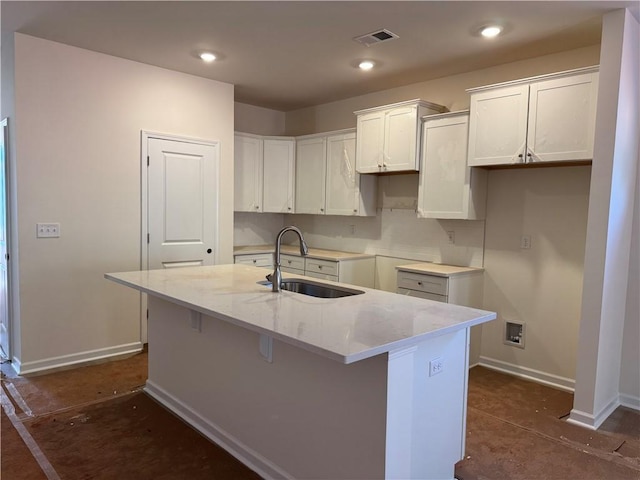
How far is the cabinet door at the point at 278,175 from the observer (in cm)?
522

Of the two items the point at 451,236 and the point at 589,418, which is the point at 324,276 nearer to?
the point at 451,236

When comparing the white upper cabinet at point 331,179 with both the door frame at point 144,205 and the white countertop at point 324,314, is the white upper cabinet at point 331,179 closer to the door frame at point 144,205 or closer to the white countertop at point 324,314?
the door frame at point 144,205

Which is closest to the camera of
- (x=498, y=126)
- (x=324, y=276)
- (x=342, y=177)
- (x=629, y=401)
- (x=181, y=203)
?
(x=629, y=401)

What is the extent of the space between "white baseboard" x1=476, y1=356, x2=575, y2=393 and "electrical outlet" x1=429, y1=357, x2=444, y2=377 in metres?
2.06

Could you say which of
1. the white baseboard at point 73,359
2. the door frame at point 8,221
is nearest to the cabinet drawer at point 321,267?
the white baseboard at point 73,359

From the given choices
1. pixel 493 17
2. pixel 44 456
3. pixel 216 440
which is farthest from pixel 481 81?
pixel 44 456

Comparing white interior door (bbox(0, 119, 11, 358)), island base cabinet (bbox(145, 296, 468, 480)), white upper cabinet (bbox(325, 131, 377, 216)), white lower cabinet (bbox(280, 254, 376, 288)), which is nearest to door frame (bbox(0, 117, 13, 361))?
white interior door (bbox(0, 119, 11, 358))


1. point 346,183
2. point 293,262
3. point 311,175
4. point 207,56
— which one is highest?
point 207,56

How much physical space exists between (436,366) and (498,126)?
2.18 metres

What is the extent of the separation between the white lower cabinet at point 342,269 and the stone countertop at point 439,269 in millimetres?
778

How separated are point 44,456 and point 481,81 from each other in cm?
416

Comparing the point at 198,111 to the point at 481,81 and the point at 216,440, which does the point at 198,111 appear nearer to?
the point at 481,81

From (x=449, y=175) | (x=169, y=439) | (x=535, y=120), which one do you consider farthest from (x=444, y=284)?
(x=169, y=439)

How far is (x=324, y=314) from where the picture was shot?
2.01 metres
